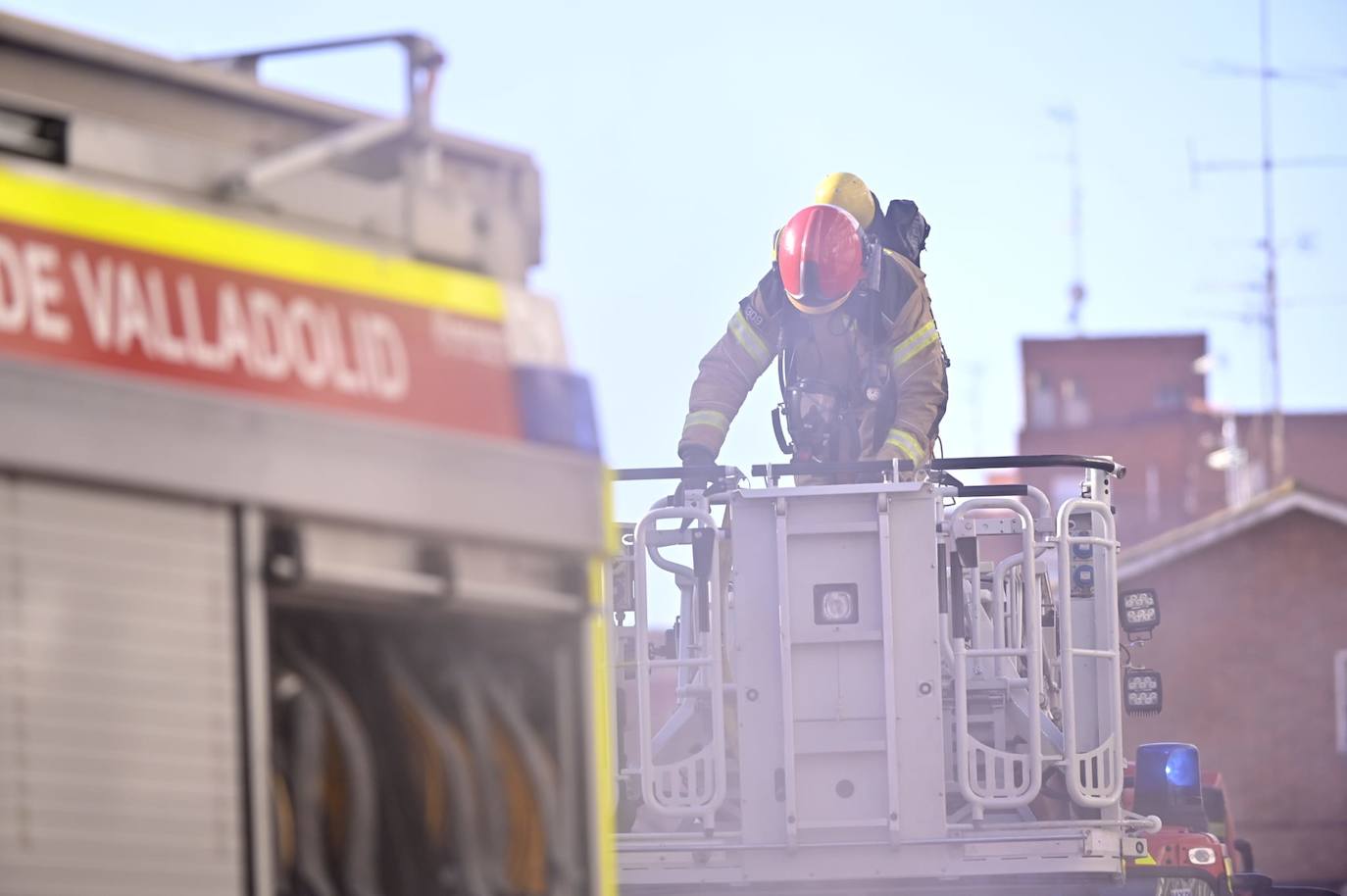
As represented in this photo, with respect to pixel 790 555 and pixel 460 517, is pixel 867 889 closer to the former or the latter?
pixel 790 555

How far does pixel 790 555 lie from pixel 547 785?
333cm

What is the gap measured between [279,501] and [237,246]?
55cm

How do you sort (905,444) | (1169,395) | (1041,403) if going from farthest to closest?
(1169,395) < (1041,403) < (905,444)

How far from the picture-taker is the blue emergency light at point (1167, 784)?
9.91 meters

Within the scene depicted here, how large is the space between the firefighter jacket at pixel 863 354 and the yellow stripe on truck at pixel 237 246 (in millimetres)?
4608

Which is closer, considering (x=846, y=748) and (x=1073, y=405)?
(x=846, y=748)

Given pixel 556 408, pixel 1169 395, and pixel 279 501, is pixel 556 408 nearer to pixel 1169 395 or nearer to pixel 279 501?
pixel 279 501

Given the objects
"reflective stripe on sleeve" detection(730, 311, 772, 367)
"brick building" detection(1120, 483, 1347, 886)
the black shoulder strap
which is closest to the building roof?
"brick building" detection(1120, 483, 1347, 886)

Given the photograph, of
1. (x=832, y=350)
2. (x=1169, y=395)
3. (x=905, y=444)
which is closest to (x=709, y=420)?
(x=832, y=350)

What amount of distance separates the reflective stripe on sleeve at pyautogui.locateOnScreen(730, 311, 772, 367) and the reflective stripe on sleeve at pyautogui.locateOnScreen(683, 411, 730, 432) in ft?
0.91

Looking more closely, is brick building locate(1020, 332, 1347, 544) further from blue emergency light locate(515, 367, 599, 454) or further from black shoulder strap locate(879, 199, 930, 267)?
blue emergency light locate(515, 367, 599, 454)

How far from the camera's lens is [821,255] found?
9.98 m

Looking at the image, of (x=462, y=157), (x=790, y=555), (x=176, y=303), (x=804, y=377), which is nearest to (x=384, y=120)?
(x=462, y=157)

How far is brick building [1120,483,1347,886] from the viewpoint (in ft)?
120
